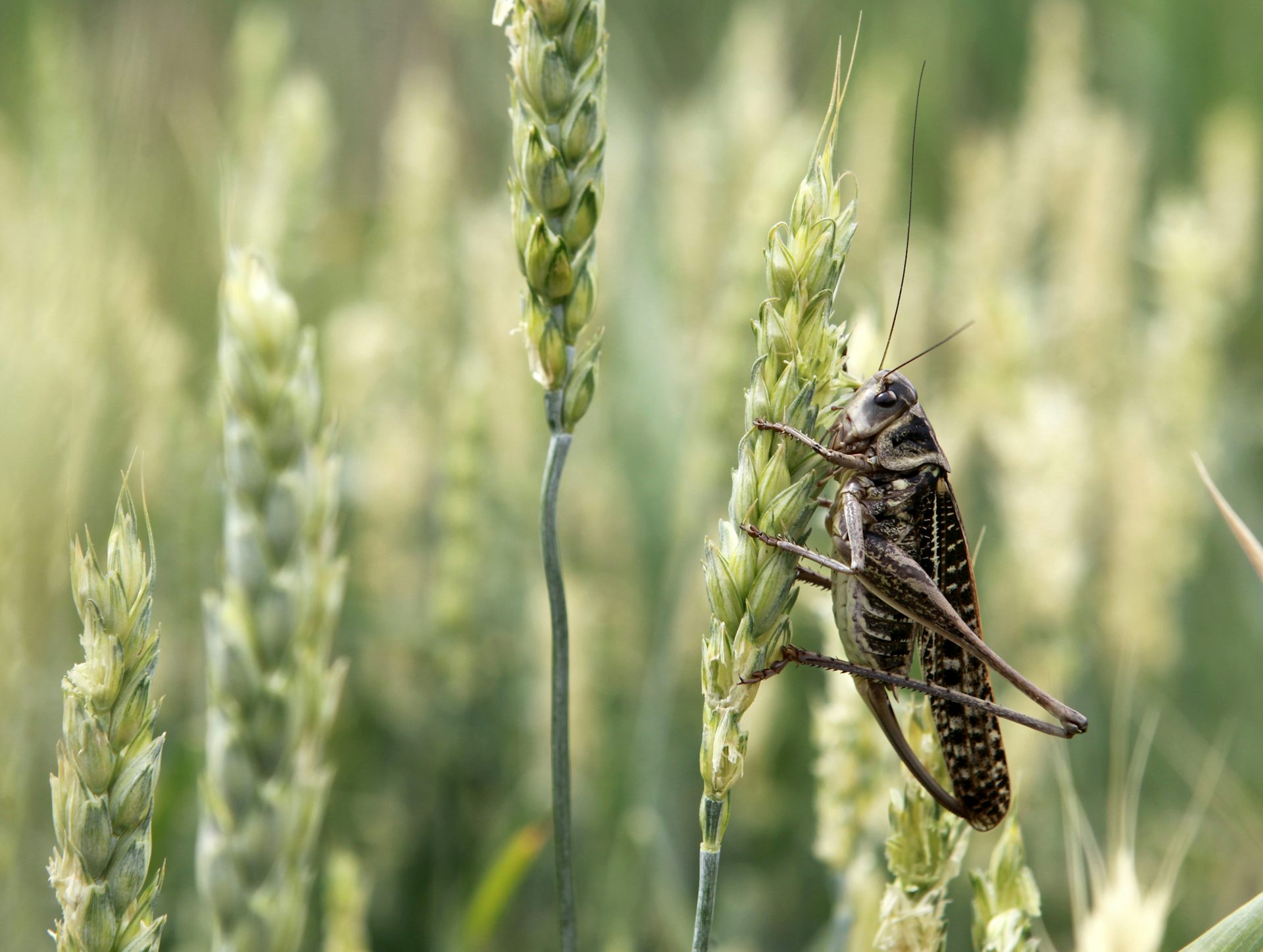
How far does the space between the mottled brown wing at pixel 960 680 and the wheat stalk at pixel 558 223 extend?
1.57ft

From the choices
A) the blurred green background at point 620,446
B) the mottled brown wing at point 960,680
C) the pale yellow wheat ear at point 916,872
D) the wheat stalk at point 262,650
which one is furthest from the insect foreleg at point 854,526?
the wheat stalk at point 262,650

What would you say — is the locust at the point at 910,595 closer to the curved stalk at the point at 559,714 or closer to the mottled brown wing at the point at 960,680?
the mottled brown wing at the point at 960,680

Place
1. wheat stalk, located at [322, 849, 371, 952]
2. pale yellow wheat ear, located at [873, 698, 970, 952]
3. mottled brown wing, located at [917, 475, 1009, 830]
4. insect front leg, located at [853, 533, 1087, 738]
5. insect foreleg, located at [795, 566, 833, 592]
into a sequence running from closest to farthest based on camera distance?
pale yellow wheat ear, located at [873, 698, 970, 952], wheat stalk, located at [322, 849, 371, 952], mottled brown wing, located at [917, 475, 1009, 830], insect front leg, located at [853, 533, 1087, 738], insect foreleg, located at [795, 566, 833, 592]

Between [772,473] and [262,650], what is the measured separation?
16.1 inches

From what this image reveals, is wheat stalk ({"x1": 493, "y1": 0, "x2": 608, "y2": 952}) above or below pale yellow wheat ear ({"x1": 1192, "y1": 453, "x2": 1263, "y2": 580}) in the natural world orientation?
above

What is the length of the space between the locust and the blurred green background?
5.0 inches

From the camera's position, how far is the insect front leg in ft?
4.31

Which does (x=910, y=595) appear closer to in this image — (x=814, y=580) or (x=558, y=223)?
(x=814, y=580)

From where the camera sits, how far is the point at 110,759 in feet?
2.19

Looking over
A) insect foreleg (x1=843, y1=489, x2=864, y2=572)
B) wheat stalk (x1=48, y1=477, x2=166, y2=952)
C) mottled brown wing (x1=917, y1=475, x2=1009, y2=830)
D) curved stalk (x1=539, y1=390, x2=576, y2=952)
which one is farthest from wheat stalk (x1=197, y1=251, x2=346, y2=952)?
insect foreleg (x1=843, y1=489, x2=864, y2=572)

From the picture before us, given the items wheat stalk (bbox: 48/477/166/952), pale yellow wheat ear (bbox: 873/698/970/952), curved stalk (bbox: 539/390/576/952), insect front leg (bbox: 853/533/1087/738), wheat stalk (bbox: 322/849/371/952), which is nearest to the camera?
wheat stalk (bbox: 48/477/166/952)

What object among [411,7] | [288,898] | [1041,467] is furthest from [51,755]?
[411,7]

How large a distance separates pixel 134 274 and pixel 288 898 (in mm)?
1571

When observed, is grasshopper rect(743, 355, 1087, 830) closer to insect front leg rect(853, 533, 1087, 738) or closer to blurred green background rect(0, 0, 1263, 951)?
insect front leg rect(853, 533, 1087, 738)
